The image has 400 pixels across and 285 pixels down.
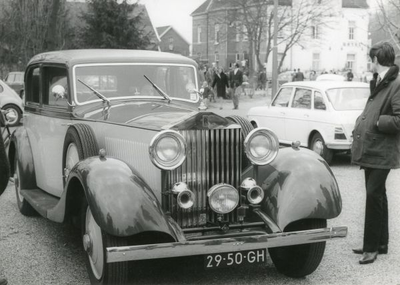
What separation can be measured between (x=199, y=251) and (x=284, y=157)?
4.19 ft

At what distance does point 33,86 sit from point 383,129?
13.4 feet

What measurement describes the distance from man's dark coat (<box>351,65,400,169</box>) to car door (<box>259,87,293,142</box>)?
6995mm

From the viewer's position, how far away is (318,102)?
1128cm

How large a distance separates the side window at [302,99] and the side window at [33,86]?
6105mm

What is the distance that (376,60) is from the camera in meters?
5.09

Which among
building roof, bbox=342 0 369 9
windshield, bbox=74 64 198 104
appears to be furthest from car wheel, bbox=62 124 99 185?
building roof, bbox=342 0 369 9

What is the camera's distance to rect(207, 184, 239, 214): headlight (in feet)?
14.1

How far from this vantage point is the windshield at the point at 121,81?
19.5 feet

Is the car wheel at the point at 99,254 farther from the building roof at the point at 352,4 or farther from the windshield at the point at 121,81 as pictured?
the building roof at the point at 352,4

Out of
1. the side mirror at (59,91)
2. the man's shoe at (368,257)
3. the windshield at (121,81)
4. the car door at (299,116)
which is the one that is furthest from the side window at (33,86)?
the car door at (299,116)

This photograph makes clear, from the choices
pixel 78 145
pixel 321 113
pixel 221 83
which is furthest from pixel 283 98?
pixel 221 83

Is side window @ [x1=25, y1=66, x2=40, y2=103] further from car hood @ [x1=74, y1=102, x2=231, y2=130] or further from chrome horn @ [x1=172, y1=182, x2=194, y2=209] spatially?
chrome horn @ [x1=172, y1=182, x2=194, y2=209]

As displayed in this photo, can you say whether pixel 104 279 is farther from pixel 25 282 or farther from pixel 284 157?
pixel 284 157

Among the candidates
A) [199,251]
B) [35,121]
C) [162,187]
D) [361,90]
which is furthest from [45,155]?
[361,90]
